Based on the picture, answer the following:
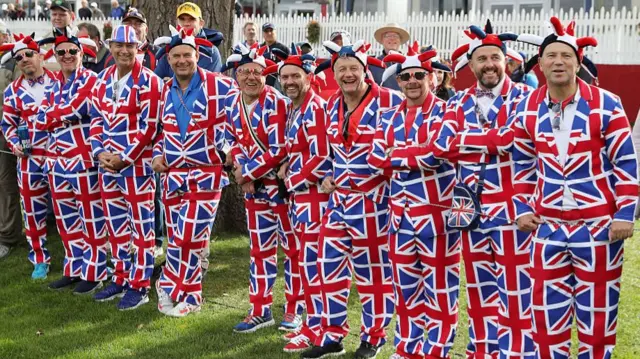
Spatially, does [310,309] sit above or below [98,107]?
below

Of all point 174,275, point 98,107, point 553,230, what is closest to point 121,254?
point 174,275

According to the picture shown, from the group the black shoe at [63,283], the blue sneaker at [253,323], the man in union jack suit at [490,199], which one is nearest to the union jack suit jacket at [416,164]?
the man in union jack suit at [490,199]

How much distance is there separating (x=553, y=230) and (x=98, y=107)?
4.31 metres

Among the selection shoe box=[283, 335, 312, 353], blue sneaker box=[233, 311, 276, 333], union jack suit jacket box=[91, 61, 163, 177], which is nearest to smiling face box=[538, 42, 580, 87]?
shoe box=[283, 335, 312, 353]

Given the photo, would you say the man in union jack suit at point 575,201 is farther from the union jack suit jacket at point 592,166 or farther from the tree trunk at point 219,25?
the tree trunk at point 219,25

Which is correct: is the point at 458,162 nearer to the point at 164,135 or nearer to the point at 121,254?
the point at 164,135

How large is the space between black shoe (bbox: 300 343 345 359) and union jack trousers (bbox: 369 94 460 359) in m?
0.62

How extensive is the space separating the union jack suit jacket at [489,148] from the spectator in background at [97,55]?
4.74m

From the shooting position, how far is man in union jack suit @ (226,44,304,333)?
6648 mm

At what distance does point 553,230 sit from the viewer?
4754mm

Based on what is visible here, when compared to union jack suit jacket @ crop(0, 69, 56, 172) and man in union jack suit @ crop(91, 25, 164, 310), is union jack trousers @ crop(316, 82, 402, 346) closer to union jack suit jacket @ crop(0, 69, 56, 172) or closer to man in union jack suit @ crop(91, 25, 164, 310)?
man in union jack suit @ crop(91, 25, 164, 310)

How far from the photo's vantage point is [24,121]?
27.7 ft

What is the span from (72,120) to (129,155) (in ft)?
2.79

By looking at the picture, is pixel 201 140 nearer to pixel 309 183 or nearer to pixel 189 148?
pixel 189 148
